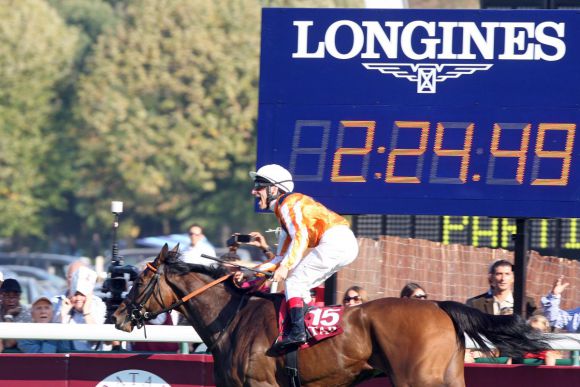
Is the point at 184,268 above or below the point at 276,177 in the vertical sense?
below

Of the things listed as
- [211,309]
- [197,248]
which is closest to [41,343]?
[211,309]

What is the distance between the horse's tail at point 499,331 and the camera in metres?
7.79

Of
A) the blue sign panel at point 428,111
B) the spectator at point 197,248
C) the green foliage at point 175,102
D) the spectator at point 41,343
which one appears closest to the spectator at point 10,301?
the spectator at point 41,343

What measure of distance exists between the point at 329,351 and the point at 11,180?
32034 mm

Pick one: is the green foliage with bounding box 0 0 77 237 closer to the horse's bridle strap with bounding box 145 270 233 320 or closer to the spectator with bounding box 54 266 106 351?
the spectator with bounding box 54 266 106 351

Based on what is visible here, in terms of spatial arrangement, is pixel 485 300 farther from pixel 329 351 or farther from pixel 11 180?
pixel 11 180

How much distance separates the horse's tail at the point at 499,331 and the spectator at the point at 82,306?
3.03 metres

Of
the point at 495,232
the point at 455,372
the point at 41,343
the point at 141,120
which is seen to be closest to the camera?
the point at 455,372

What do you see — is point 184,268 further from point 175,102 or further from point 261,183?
point 175,102

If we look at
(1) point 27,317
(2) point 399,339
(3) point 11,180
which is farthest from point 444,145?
(3) point 11,180

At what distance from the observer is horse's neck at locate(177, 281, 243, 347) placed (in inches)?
332

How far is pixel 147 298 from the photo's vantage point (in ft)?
27.9

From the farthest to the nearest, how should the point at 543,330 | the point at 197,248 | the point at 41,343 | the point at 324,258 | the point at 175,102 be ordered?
the point at 175,102 < the point at 197,248 < the point at 41,343 < the point at 543,330 < the point at 324,258

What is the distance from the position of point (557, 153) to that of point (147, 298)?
3.30 m
